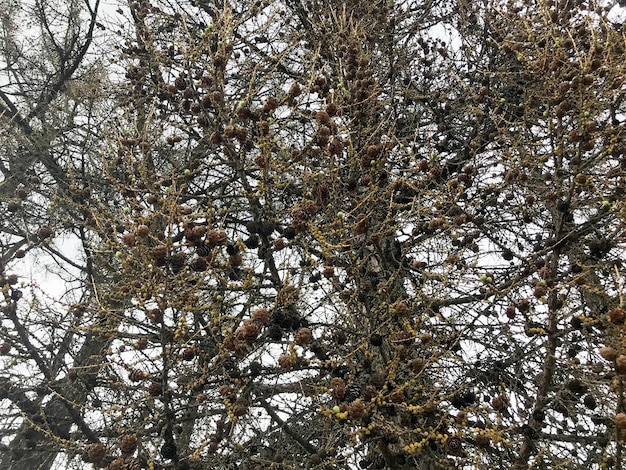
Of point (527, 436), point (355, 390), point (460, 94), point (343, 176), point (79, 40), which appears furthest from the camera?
point (79, 40)

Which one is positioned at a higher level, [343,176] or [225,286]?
[343,176]

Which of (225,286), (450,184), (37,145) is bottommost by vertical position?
(225,286)

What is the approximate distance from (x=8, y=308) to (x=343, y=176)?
2.09m

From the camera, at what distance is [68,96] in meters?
5.70

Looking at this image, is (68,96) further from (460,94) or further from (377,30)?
(460,94)

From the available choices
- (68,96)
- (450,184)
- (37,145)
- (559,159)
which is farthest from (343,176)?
(68,96)

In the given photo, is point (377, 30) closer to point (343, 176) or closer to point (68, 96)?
point (343, 176)

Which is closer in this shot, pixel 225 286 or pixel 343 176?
pixel 225 286

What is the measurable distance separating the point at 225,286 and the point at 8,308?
1.12 m

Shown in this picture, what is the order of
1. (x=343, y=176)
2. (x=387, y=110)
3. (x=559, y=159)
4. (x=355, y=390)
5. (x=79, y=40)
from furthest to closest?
1. (x=79, y=40)
2. (x=387, y=110)
3. (x=343, y=176)
4. (x=559, y=159)
5. (x=355, y=390)

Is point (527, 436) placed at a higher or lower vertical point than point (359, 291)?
lower

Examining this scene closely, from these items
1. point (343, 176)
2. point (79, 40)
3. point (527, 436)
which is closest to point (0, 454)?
point (343, 176)

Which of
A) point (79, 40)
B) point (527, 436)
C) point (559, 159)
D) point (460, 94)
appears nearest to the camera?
point (527, 436)

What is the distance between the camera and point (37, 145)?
4.94 metres
